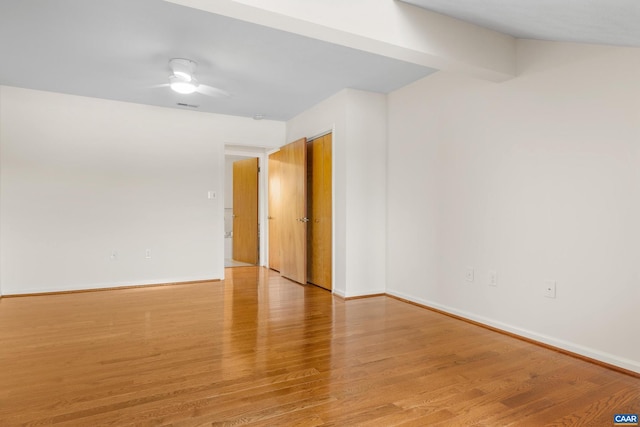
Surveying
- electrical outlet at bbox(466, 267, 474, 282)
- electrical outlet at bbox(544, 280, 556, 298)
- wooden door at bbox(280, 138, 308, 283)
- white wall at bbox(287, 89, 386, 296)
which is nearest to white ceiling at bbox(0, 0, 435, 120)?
white wall at bbox(287, 89, 386, 296)

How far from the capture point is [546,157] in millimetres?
2711

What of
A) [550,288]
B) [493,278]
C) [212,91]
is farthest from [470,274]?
[212,91]

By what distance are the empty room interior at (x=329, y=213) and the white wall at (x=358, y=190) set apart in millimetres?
26

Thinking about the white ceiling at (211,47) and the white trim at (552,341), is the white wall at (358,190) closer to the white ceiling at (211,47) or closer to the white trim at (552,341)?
the white ceiling at (211,47)

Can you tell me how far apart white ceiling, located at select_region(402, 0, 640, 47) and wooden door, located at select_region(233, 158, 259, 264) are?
4.87 metres

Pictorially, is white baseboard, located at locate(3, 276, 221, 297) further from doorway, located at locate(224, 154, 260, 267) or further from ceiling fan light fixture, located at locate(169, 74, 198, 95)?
ceiling fan light fixture, located at locate(169, 74, 198, 95)

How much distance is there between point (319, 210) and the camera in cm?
487

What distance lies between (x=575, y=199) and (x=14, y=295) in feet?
18.6

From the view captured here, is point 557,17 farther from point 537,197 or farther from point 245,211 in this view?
point 245,211

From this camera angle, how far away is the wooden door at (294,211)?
192 inches

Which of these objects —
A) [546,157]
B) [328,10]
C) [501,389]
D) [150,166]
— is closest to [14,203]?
[150,166]

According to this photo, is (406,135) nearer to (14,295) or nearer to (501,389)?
(501,389)

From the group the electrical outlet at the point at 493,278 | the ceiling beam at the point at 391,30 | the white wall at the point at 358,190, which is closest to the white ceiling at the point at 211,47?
the ceiling beam at the point at 391,30

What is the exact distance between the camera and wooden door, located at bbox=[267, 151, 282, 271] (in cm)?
593
